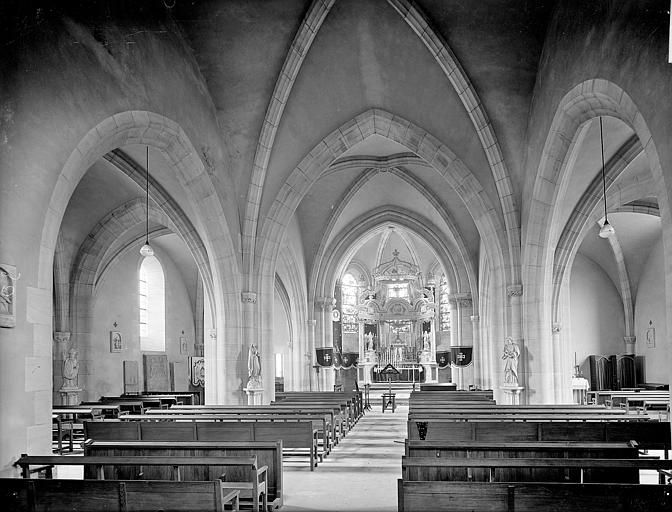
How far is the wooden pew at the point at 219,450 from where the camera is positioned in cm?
842

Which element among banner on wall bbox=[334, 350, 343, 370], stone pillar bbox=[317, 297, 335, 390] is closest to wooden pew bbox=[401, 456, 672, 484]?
stone pillar bbox=[317, 297, 335, 390]

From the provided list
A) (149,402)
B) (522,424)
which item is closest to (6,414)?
(522,424)

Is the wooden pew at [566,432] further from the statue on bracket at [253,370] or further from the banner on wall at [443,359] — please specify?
the banner on wall at [443,359]

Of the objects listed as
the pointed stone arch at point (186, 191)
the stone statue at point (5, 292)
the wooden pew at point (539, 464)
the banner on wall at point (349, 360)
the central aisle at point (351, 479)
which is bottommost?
the central aisle at point (351, 479)

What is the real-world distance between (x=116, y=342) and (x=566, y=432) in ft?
64.5

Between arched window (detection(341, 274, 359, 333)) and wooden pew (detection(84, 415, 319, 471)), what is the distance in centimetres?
2865

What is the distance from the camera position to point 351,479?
Answer: 10.5 metres

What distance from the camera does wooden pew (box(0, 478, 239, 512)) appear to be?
5.62 metres

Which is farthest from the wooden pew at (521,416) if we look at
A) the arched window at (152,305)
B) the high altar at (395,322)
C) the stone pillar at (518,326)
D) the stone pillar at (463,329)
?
the high altar at (395,322)

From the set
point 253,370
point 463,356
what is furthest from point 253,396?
point 463,356

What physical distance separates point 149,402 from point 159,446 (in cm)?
1200

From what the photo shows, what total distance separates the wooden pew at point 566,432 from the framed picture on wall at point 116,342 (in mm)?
18365

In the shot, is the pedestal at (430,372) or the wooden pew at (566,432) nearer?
the wooden pew at (566,432)

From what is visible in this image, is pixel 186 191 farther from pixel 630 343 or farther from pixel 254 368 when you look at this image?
pixel 630 343
